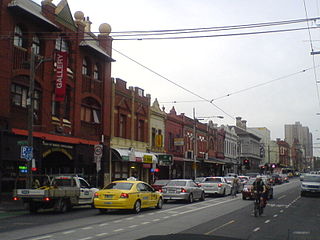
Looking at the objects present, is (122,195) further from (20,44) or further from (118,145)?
(118,145)

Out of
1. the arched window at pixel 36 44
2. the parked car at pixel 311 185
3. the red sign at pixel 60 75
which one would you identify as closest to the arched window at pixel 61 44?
the arched window at pixel 36 44

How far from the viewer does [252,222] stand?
15617mm

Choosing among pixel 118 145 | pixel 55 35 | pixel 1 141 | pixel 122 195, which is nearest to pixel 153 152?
pixel 118 145

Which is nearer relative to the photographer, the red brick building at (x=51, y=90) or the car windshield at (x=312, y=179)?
the red brick building at (x=51, y=90)

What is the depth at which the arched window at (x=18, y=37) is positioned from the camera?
25328 millimetres

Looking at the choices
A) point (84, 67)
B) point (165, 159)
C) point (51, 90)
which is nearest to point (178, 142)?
point (165, 159)

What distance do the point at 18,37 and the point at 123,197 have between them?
13229 mm

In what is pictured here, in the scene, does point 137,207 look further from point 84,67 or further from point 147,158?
point 147,158

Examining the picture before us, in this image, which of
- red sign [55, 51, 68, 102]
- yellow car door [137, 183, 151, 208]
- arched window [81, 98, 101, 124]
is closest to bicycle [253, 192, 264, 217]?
yellow car door [137, 183, 151, 208]

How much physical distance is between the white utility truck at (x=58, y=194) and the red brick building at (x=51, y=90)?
169 inches

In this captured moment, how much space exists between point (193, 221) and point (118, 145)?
21.1 metres

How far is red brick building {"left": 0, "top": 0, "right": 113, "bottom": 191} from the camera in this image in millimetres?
24219

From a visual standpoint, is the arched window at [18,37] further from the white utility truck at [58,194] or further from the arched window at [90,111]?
the white utility truck at [58,194]

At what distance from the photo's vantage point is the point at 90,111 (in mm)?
33062
